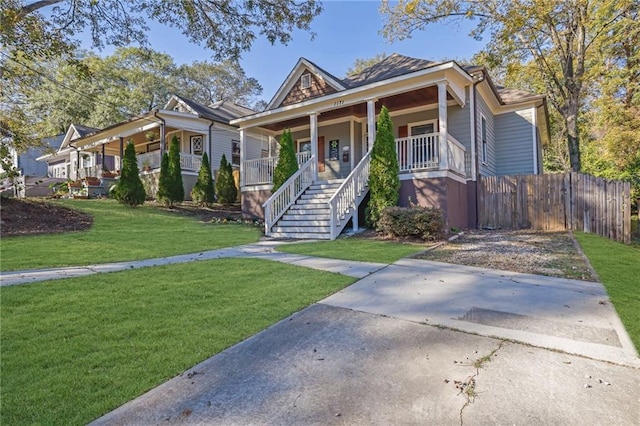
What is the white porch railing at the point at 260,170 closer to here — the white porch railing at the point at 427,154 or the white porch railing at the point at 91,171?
the white porch railing at the point at 427,154

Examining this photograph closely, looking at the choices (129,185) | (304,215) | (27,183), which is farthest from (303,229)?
(27,183)

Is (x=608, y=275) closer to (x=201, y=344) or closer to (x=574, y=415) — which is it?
(x=574, y=415)

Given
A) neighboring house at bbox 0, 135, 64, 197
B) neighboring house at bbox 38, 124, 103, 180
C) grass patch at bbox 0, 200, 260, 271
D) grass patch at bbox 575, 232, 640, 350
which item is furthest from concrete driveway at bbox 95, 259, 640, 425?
neighboring house at bbox 38, 124, 103, 180

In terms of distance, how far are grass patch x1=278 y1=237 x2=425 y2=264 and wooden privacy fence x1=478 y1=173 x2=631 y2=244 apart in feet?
16.8

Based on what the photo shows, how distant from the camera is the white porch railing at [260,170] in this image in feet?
45.8

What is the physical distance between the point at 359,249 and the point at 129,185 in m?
11.1

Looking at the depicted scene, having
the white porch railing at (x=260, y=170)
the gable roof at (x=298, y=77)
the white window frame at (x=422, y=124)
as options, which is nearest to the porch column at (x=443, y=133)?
the white window frame at (x=422, y=124)

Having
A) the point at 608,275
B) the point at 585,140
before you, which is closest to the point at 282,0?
the point at 608,275

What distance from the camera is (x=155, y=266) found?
243 inches

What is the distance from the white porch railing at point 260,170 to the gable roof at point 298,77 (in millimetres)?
2395

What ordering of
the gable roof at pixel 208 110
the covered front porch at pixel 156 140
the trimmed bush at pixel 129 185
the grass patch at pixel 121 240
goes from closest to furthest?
the grass patch at pixel 121 240 → the trimmed bush at pixel 129 185 → the covered front porch at pixel 156 140 → the gable roof at pixel 208 110

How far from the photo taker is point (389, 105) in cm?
1295

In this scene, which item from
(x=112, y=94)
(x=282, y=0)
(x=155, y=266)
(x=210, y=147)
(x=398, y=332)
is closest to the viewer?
(x=398, y=332)

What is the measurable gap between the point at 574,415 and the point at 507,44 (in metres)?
17.0
